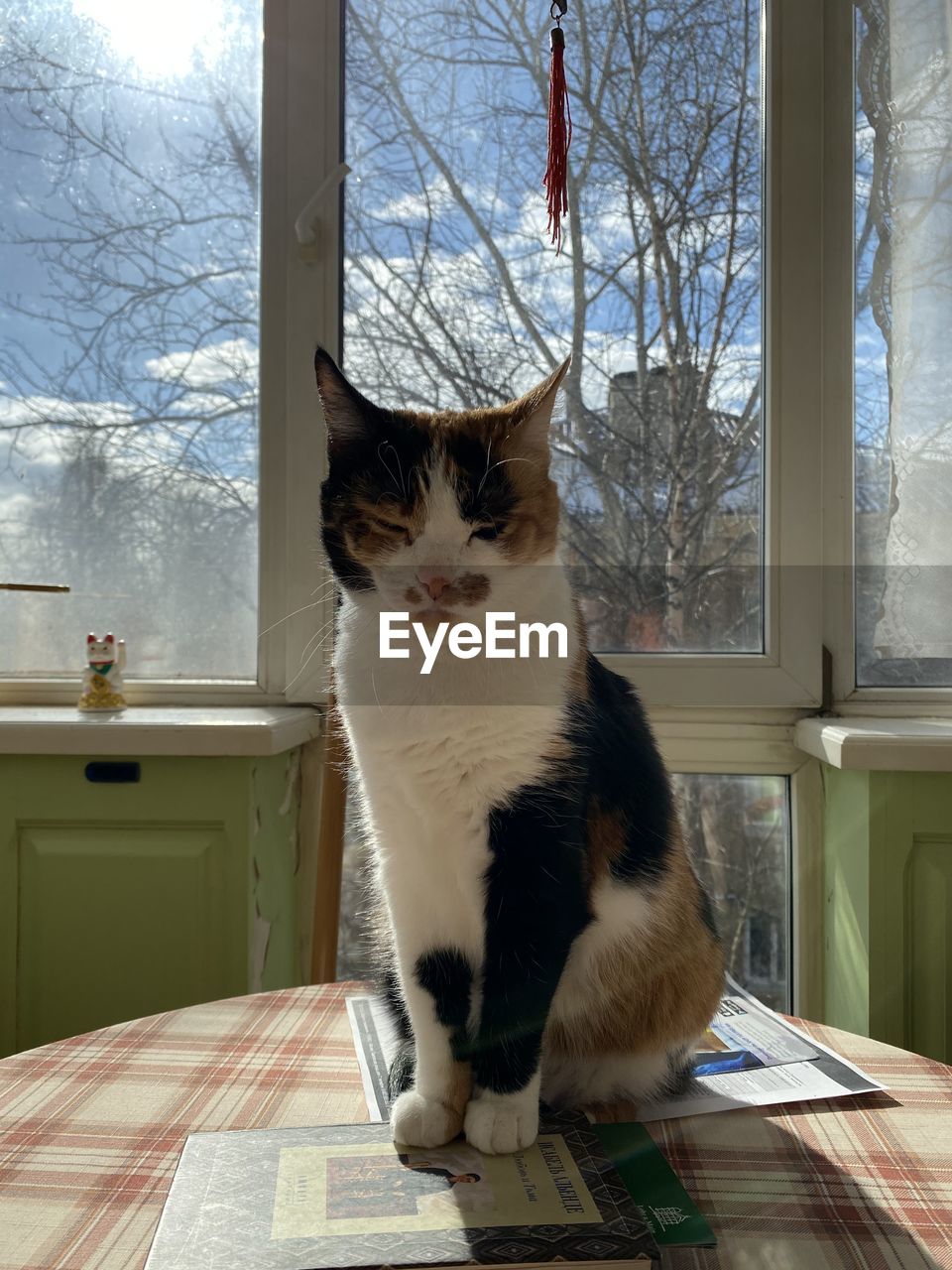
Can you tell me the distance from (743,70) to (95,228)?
3.57 feet

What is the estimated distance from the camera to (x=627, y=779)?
82 centimetres

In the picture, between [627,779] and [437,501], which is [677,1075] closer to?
[627,779]

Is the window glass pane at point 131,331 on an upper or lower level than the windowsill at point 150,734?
upper

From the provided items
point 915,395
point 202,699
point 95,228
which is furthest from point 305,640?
point 915,395

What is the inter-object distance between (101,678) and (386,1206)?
3.56 feet

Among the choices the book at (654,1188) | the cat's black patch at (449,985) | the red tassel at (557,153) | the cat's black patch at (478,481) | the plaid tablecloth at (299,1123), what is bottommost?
the plaid tablecloth at (299,1123)

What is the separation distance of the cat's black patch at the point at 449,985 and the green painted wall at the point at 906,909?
0.80 meters

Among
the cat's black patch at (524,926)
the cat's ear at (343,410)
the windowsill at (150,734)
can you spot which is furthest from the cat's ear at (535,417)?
the windowsill at (150,734)

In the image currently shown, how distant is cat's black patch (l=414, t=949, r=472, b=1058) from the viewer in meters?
0.74

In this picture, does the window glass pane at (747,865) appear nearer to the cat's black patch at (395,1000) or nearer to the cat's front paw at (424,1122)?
the cat's black patch at (395,1000)

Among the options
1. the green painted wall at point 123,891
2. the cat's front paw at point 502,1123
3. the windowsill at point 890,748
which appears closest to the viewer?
the cat's front paw at point 502,1123

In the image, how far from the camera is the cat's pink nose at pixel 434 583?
0.73 metres

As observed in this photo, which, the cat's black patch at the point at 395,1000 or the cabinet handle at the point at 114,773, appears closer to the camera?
the cat's black patch at the point at 395,1000

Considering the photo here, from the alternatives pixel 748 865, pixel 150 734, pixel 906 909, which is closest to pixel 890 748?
pixel 906 909
